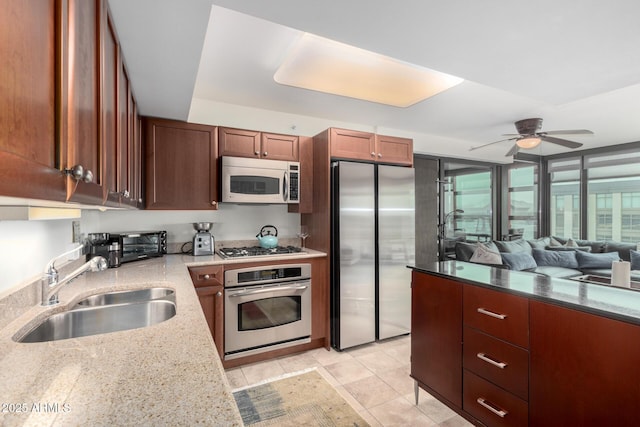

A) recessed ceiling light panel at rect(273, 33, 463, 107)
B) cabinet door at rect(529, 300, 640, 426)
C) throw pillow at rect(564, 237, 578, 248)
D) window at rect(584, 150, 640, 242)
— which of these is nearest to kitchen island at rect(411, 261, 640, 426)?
cabinet door at rect(529, 300, 640, 426)

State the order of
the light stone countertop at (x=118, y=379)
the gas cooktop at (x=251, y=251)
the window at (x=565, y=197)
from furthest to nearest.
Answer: the window at (x=565, y=197)
the gas cooktop at (x=251, y=251)
the light stone countertop at (x=118, y=379)

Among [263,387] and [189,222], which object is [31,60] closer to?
[263,387]

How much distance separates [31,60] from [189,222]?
2.70 metres

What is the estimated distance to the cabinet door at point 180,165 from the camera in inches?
104

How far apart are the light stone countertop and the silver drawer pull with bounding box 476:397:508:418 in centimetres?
153

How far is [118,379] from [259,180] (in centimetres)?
226

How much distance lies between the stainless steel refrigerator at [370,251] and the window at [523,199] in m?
3.36

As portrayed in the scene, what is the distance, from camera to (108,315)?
4.96 feet

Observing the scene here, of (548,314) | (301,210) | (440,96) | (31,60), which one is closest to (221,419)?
(31,60)

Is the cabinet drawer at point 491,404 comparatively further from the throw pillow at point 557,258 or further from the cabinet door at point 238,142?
the throw pillow at point 557,258

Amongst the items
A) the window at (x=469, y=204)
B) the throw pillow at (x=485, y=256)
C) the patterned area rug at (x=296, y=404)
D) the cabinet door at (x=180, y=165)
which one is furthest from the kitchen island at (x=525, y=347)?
the window at (x=469, y=204)

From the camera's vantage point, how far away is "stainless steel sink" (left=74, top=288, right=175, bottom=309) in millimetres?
1610

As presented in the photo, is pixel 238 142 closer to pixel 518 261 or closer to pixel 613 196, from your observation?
pixel 518 261

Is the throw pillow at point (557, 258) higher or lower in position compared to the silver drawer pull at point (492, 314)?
lower
